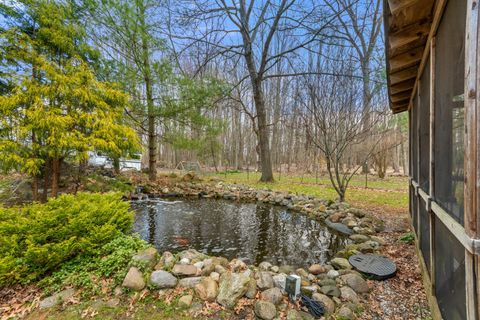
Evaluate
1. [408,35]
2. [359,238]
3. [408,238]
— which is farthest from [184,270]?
[408,238]

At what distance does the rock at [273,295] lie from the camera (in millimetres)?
2100

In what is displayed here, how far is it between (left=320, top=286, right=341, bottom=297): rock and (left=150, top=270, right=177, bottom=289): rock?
162 centimetres

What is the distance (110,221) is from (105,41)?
23.0 feet

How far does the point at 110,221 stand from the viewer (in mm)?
2879

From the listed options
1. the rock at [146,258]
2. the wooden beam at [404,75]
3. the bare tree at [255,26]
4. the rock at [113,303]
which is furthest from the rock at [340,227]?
the bare tree at [255,26]

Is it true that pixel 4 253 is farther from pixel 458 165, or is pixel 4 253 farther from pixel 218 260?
pixel 458 165

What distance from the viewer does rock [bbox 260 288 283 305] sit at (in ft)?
6.89

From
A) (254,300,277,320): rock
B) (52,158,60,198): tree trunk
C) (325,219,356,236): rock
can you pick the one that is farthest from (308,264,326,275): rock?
(52,158,60,198): tree trunk

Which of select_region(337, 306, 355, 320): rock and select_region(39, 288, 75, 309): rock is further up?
select_region(39, 288, 75, 309): rock

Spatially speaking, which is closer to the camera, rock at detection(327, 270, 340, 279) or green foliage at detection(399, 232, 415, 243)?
rock at detection(327, 270, 340, 279)

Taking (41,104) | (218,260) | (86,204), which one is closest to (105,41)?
(41,104)

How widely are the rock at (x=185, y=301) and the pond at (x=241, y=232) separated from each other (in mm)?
1451

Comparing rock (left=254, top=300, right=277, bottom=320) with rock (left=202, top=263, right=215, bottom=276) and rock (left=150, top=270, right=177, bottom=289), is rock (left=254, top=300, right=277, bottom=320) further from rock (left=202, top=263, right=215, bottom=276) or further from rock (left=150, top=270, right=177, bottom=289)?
rock (left=150, top=270, right=177, bottom=289)

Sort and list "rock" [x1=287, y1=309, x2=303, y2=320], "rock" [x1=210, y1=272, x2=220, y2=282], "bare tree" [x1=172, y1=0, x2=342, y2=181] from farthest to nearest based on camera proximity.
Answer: "bare tree" [x1=172, y1=0, x2=342, y2=181] → "rock" [x1=210, y1=272, x2=220, y2=282] → "rock" [x1=287, y1=309, x2=303, y2=320]
